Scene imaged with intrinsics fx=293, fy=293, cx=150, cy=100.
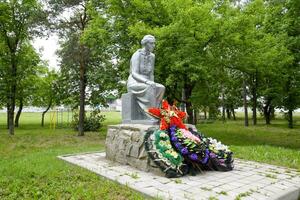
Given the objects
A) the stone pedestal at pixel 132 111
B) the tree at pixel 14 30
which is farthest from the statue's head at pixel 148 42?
the tree at pixel 14 30

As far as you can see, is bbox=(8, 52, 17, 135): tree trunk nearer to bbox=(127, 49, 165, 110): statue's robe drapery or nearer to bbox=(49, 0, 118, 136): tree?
bbox=(49, 0, 118, 136): tree

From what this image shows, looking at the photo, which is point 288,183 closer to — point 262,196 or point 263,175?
point 263,175

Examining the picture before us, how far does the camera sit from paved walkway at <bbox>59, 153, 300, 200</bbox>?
3.65 m

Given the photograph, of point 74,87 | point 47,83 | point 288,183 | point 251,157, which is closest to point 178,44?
point 251,157

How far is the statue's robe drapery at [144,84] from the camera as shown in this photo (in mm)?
5684

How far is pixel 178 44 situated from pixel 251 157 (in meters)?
4.40

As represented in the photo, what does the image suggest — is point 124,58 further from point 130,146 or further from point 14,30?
point 130,146

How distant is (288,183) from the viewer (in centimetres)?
427

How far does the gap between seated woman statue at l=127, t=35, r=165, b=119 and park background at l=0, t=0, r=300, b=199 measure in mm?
1810

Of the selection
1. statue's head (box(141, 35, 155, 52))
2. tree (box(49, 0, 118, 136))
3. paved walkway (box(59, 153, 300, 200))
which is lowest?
paved walkway (box(59, 153, 300, 200))

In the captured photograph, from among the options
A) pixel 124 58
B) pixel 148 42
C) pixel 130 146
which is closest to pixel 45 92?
pixel 124 58

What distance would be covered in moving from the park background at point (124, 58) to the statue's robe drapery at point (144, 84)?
180 cm

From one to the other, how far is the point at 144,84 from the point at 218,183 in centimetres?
242

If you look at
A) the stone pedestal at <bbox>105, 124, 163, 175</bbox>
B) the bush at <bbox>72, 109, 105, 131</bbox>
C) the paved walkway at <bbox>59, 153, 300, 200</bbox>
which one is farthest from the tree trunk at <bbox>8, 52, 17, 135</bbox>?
the paved walkway at <bbox>59, 153, 300, 200</bbox>
